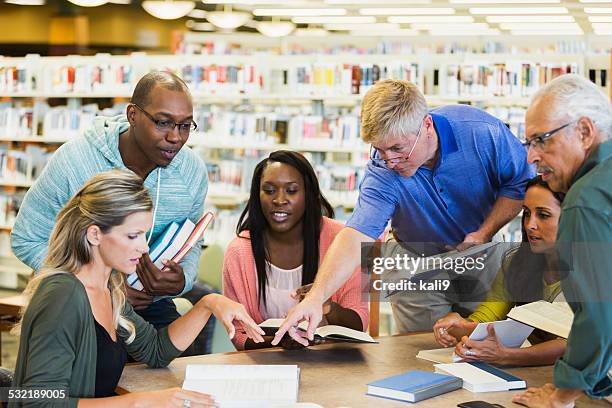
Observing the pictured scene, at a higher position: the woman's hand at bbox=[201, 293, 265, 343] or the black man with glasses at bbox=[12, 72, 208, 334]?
the black man with glasses at bbox=[12, 72, 208, 334]

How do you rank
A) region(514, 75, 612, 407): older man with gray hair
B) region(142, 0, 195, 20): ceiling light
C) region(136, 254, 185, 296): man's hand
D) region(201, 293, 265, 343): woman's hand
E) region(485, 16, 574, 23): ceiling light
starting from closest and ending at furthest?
region(514, 75, 612, 407): older man with gray hair → region(201, 293, 265, 343): woman's hand → region(136, 254, 185, 296): man's hand → region(485, 16, 574, 23): ceiling light → region(142, 0, 195, 20): ceiling light

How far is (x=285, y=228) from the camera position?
3.40 meters

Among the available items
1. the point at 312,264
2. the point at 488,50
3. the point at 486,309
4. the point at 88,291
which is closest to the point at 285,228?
the point at 312,264

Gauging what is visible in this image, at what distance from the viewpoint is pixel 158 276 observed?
283 centimetres

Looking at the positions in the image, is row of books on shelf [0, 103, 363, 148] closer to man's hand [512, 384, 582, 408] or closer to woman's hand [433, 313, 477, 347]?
woman's hand [433, 313, 477, 347]

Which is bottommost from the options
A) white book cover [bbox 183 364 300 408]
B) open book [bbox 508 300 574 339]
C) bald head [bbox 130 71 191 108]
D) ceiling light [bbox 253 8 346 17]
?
white book cover [bbox 183 364 300 408]

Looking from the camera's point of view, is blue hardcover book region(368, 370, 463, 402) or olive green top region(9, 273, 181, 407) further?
blue hardcover book region(368, 370, 463, 402)

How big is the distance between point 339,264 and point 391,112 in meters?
0.57

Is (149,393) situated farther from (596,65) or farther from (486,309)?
(596,65)

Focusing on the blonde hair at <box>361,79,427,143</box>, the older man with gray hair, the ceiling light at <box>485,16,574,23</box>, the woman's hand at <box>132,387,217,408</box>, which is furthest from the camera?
the ceiling light at <box>485,16,574,23</box>

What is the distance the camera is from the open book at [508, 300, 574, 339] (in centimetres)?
234

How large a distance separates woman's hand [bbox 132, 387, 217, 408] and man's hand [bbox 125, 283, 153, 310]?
0.76 metres

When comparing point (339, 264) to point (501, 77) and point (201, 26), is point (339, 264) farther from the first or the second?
point (201, 26)

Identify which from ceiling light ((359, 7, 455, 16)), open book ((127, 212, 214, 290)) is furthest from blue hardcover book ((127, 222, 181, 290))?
ceiling light ((359, 7, 455, 16))
